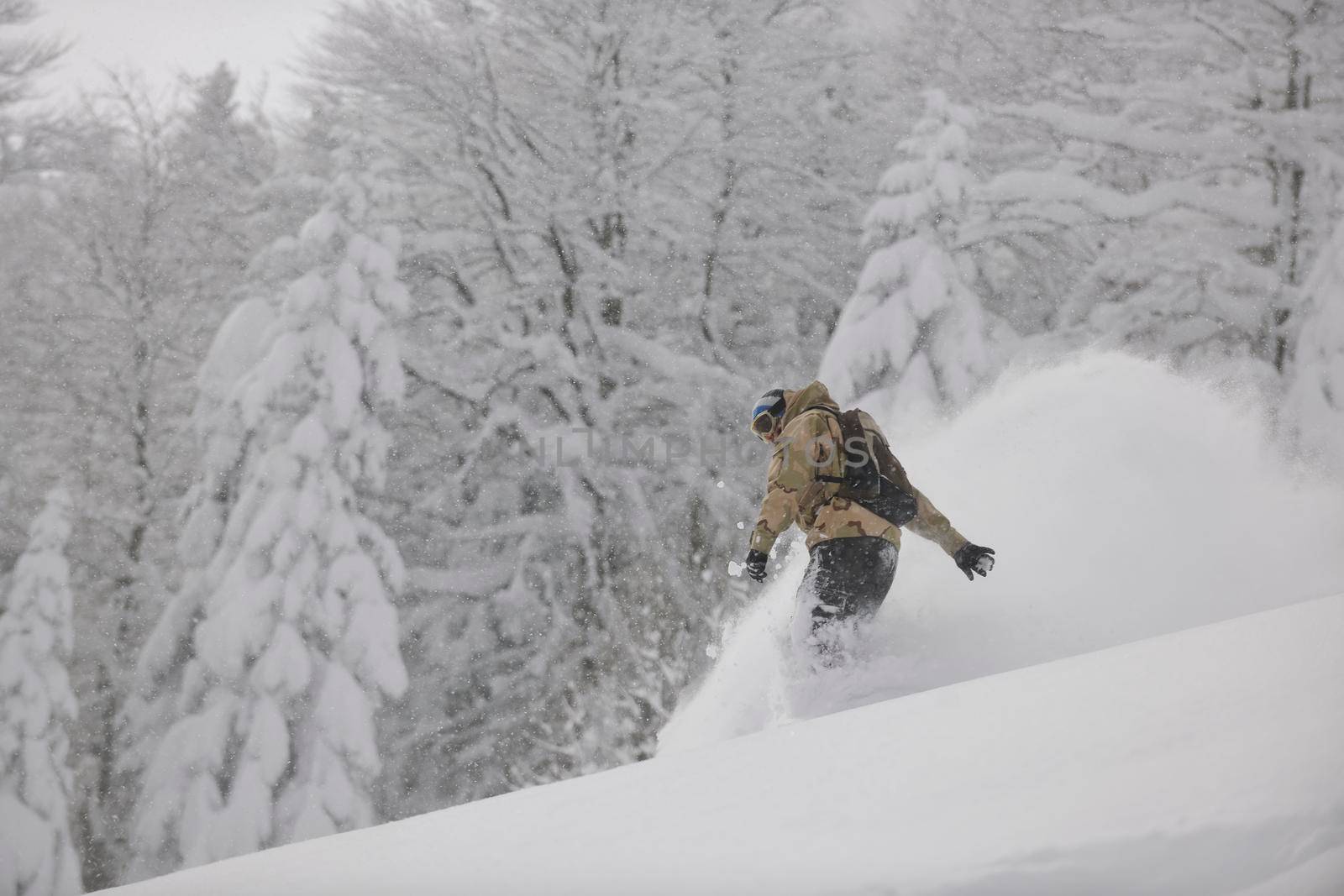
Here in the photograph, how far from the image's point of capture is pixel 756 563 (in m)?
4.68

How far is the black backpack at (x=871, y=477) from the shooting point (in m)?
4.95

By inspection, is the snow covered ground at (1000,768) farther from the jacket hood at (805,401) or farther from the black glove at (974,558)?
the jacket hood at (805,401)

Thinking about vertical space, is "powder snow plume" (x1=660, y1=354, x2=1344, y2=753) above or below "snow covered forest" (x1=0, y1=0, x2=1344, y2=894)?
above

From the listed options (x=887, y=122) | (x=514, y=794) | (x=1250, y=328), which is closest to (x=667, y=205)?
(x=887, y=122)

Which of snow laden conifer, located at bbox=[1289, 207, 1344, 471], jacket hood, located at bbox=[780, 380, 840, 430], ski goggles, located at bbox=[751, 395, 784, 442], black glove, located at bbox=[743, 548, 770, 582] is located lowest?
snow laden conifer, located at bbox=[1289, 207, 1344, 471]

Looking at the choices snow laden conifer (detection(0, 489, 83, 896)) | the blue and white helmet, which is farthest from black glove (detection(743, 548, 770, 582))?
snow laden conifer (detection(0, 489, 83, 896))

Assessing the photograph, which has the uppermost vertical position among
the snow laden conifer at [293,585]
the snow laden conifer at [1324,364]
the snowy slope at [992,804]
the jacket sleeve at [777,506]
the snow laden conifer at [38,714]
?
the snowy slope at [992,804]

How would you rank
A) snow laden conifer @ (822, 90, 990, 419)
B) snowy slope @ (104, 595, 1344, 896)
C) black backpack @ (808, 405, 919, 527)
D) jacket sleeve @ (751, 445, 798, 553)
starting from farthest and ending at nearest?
snow laden conifer @ (822, 90, 990, 419)
black backpack @ (808, 405, 919, 527)
jacket sleeve @ (751, 445, 798, 553)
snowy slope @ (104, 595, 1344, 896)

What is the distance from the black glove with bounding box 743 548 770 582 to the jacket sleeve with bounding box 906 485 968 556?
36.0 inches

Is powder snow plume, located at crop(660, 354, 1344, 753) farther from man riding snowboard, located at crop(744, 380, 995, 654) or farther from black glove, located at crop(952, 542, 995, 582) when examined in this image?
black glove, located at crop(952, 542, 995, 582)

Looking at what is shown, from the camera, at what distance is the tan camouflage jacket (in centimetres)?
486

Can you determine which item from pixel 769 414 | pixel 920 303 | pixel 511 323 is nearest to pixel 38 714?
pixel 511 323

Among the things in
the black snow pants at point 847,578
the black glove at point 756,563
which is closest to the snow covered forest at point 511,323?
the black snow pants at point 847,578

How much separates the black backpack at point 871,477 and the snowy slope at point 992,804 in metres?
1.65
